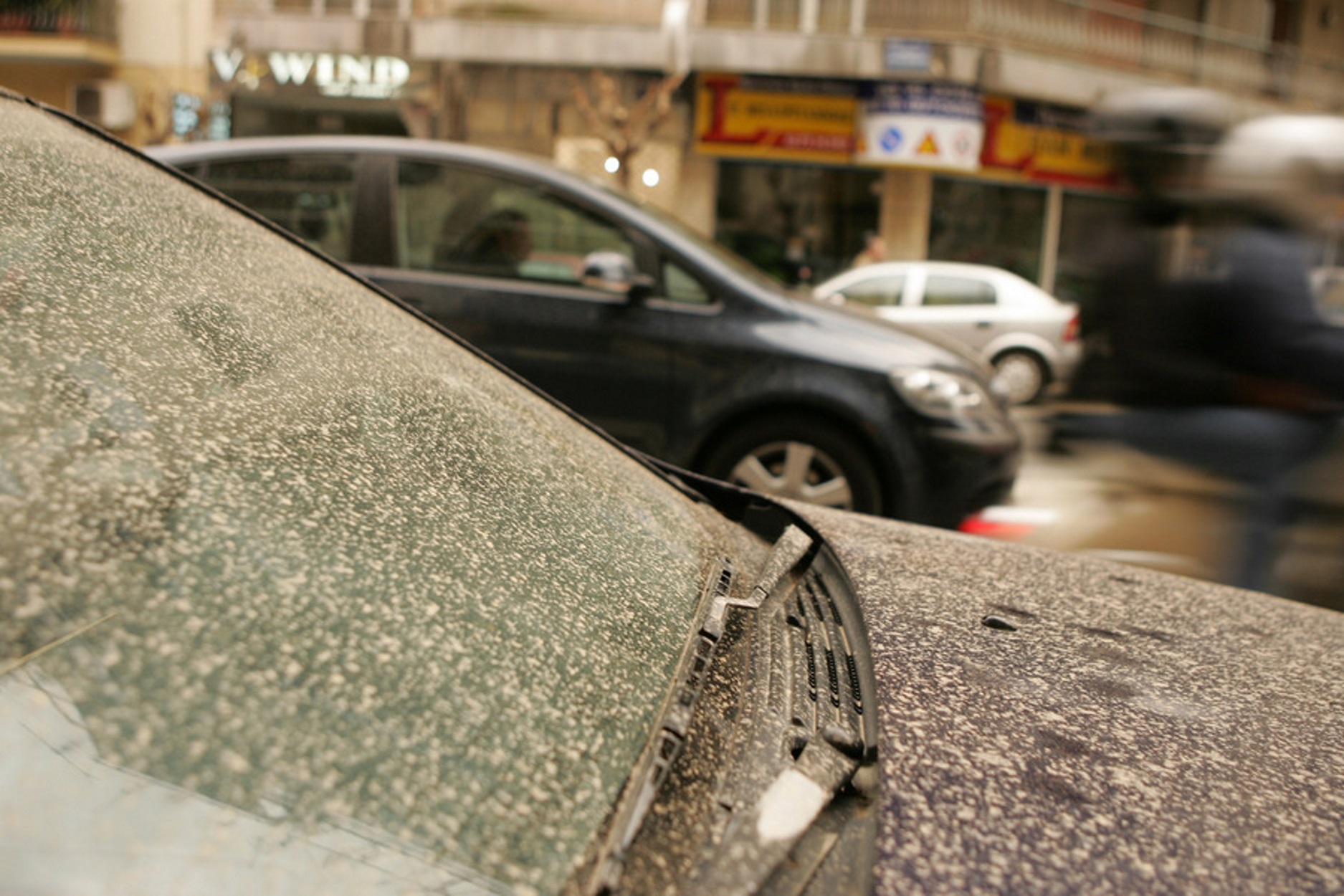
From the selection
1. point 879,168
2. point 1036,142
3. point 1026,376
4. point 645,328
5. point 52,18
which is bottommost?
point 1026,376

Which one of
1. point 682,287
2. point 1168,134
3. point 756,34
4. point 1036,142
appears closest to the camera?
point 1168,134

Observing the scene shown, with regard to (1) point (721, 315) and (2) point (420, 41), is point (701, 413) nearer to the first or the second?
(1) point (721, 315)

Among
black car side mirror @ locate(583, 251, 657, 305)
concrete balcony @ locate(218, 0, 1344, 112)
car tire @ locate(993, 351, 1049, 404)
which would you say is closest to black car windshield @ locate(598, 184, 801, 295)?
black car side mirror @ locate(583, 251, 657, 305)

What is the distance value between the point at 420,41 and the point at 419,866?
1913 cm

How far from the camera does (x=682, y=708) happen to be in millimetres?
1158

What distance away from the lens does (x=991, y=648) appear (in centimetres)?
148

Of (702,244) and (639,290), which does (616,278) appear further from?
(702,244)

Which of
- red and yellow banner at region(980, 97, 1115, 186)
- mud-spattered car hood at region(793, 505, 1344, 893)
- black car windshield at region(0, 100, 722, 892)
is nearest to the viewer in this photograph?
black car windshield at region(0, 100, 722, 892)

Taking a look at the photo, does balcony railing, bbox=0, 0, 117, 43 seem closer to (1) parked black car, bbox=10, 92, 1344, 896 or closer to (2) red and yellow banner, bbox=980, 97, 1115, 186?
(2) red and yellow banner, bbox=980, 97, 1115, 186

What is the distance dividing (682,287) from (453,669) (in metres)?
3.90

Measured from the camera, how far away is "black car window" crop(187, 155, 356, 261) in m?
4.97

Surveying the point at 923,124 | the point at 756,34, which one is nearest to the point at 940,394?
the point at 923,124

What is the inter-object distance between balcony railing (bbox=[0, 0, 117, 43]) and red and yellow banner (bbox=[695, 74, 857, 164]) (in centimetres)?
1164

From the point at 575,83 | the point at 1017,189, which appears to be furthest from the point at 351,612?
the point at 1017,189
